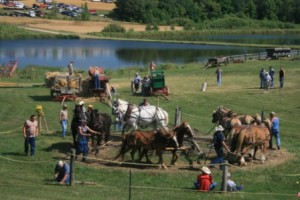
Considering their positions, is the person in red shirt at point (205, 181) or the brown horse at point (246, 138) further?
the brown horse at point (246, 138)

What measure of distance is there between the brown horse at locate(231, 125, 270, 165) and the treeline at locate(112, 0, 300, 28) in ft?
487

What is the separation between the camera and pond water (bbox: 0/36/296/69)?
79125 millimetres

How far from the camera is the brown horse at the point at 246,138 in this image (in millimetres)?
22109

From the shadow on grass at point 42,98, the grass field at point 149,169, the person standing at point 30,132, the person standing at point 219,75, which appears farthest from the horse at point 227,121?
the person standing at point 219,75

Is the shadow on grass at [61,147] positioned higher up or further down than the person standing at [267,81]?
further down

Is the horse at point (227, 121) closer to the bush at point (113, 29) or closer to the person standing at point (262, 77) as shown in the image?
the person standing at point (262, 77)

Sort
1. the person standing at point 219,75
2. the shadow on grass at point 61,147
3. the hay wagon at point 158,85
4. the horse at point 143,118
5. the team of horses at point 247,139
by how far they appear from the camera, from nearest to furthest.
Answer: the team of horses at point 247,139 → the shadow on grass at point 61,147 → the horse at point 143,118 → the hay wagon at point 158,85 → the person standing at point 219,75

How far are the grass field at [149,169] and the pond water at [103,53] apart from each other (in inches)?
1164

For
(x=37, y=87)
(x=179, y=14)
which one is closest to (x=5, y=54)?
(x=37, y=87)

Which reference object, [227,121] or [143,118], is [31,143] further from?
[227,121]

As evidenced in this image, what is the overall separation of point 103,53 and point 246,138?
74861mm

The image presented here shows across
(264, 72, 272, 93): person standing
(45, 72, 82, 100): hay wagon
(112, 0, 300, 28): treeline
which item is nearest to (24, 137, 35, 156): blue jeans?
(45, 72, 82, 100): hay wagon

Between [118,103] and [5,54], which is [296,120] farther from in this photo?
[5,54]

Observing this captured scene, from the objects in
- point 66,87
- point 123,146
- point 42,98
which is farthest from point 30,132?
point 42,98
